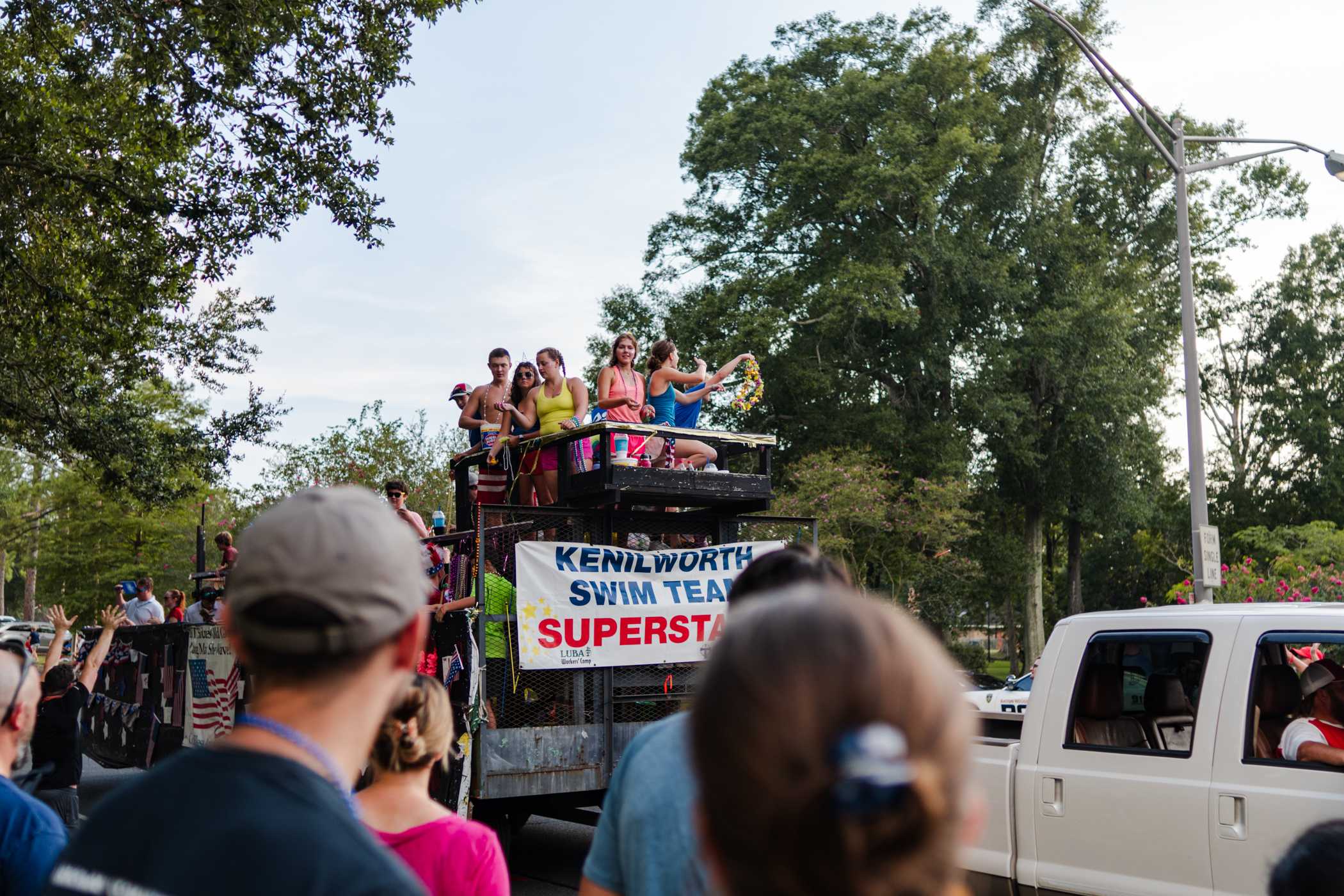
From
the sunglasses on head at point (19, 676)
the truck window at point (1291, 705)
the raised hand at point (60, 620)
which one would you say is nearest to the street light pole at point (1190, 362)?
the truck window at point (1291, 705)

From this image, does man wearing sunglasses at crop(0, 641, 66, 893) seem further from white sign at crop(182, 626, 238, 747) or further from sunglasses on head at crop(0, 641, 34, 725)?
white sign at crop(182, 626, 238, 747)

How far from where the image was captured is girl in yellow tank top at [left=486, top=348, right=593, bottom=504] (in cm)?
947

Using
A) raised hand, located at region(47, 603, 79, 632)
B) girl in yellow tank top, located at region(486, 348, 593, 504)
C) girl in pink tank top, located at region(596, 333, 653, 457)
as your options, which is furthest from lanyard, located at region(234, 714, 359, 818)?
girl in pink tank top, located at region(596, 333, 653, 457)

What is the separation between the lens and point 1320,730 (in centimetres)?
491

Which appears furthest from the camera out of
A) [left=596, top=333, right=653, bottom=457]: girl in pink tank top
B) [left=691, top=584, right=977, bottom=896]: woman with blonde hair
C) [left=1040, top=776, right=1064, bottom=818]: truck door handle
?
[left=596, top=333, right=653, bottom=457]: girl in pink tank top

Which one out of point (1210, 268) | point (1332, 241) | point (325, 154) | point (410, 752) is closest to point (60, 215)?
point (325, 154)

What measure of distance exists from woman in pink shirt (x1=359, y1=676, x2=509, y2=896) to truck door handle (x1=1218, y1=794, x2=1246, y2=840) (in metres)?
3.22

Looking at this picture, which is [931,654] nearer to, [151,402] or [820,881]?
[820,881]

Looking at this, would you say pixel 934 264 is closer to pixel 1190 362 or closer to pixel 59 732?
pixel 1190 362

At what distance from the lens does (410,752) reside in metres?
3.33

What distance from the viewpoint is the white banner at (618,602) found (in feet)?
26.3

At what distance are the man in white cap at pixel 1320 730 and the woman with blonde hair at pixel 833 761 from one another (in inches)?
173

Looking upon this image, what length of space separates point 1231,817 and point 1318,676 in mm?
779

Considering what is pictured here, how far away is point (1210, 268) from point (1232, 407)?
12.3 metres
